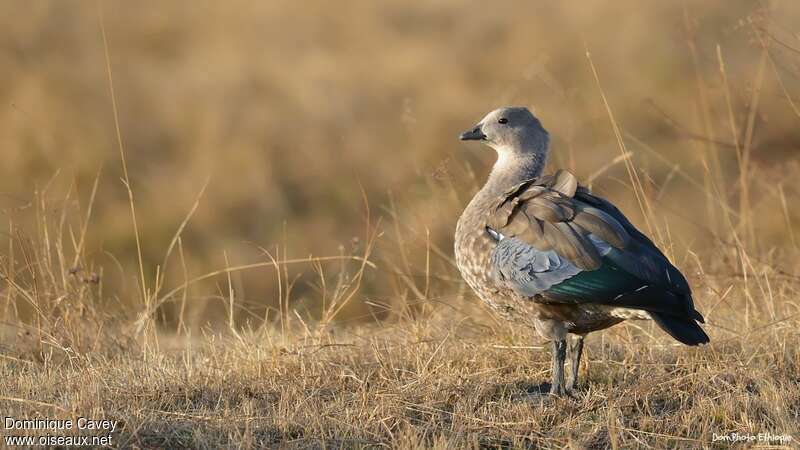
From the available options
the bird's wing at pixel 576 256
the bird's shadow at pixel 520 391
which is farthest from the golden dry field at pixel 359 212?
the bird's wing at pixel 576 256

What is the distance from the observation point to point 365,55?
12.9 metres

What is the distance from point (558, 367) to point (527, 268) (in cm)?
45

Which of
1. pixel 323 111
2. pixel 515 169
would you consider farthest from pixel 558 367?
pixel 323 111

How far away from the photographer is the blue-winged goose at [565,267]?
171 inches

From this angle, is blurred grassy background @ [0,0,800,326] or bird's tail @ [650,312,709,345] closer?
bird's tail @ [650,312,709,345]

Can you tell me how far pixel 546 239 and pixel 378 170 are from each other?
6.29m

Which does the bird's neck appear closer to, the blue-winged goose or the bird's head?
the bird's head

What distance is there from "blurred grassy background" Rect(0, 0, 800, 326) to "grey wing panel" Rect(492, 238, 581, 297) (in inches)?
134

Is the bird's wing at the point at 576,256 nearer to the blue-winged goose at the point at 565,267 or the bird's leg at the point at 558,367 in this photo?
the blue-winged goose at the point at 565,267

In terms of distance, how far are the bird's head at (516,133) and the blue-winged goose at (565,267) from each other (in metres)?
0.44

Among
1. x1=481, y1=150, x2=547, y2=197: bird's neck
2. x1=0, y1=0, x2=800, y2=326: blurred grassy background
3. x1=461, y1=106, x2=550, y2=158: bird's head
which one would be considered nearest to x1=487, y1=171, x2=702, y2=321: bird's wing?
x1=481, y1=150, x2=547, y2=197: bird's neck

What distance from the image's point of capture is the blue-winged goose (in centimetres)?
435

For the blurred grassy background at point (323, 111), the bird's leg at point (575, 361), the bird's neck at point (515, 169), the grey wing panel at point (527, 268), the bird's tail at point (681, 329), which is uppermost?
the bird's neck at point (515, 169)

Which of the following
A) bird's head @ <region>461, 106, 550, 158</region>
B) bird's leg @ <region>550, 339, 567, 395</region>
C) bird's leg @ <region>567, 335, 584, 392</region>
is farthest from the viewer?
bird's head @ <region>461, 106, 550, 158</region>
